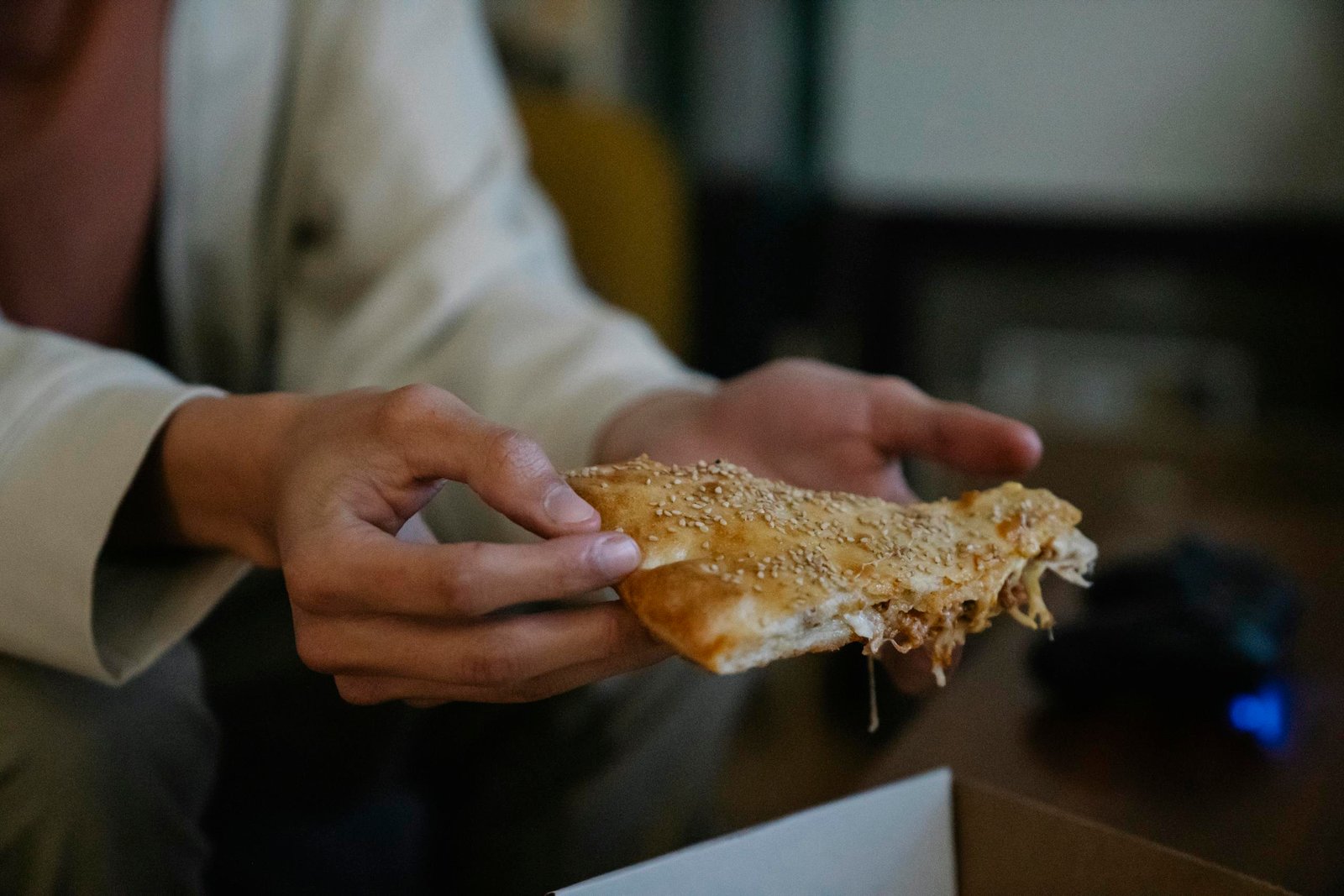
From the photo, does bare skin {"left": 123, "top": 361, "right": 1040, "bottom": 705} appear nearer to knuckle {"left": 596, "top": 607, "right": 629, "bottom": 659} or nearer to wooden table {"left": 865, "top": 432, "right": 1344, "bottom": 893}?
knuckle {"left": 596, "top": 607, "right": 629, "bottom": 659}

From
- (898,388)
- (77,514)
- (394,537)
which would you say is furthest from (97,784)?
(898,388)

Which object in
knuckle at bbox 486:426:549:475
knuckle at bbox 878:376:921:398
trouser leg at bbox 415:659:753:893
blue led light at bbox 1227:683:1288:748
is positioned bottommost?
trouser leg at bbox 415:659:753:893

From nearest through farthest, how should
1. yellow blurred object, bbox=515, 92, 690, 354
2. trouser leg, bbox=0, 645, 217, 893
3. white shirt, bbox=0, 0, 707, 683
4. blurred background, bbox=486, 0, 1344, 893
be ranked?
trouser leg, bbox=0, 645, 217, 893 < white shirt, bbox=0, 0, 707, 683 < yellow blurred object, bbox=515, 92, 690, 354 < blurred background, bbox=486, 0, 1344, 893

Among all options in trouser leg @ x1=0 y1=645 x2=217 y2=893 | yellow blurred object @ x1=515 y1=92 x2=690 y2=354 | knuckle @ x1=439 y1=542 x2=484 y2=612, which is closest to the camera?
knuckle @ x1=439 y1=542 x2=484 y2=612

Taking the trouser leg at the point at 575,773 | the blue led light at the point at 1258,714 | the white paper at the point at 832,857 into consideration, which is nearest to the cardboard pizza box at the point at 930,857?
the white paper at the point at 832,857

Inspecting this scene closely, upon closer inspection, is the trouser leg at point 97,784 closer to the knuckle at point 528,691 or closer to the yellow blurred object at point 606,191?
the knuckle at point 528,691

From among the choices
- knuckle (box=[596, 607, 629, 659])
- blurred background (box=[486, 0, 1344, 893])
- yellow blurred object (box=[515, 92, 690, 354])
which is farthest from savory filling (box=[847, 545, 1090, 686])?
yellow blurred object (box=[515, 92, 690, 354])
